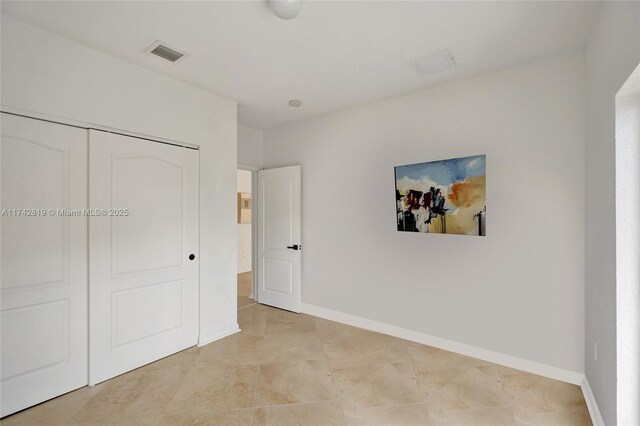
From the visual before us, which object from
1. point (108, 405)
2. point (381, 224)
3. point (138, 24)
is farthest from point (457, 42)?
point (108, 405)

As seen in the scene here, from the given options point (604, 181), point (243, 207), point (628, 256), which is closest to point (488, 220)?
point (604, 181)

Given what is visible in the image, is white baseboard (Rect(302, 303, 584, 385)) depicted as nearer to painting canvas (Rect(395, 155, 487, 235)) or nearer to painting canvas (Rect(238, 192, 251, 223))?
painting canvas (Rect(395, 155, 487, 235))

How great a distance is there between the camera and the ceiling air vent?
2.25 m

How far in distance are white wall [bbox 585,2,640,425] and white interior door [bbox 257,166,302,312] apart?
9.62 feet

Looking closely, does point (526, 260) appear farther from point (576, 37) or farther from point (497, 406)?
point (576, 37)

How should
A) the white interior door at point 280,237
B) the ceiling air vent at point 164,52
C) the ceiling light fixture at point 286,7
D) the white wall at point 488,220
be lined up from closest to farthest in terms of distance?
1. the ceiling light fixture at point 286,7
2. the ceiling air vent at point 164,52
3. the white wall at point 488,220
4. the white interior door at point 280,237

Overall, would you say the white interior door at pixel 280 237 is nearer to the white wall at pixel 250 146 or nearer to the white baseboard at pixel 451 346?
the white wall at pixel 250 146

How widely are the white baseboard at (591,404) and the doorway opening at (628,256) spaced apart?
466 mm

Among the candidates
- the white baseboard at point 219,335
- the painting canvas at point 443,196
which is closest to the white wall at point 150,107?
the white baseboard at point 219,335

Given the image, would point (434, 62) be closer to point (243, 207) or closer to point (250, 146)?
point (250, 146)

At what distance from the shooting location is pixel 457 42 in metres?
2.22

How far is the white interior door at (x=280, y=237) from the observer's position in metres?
4.04

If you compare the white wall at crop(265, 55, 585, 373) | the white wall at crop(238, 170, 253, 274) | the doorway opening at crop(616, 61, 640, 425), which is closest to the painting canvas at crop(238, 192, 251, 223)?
the white wall at crop(238, 170, 253, 274)

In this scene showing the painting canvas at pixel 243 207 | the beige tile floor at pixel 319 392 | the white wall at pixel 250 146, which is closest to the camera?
the beige tile floor at pixel 319 392
